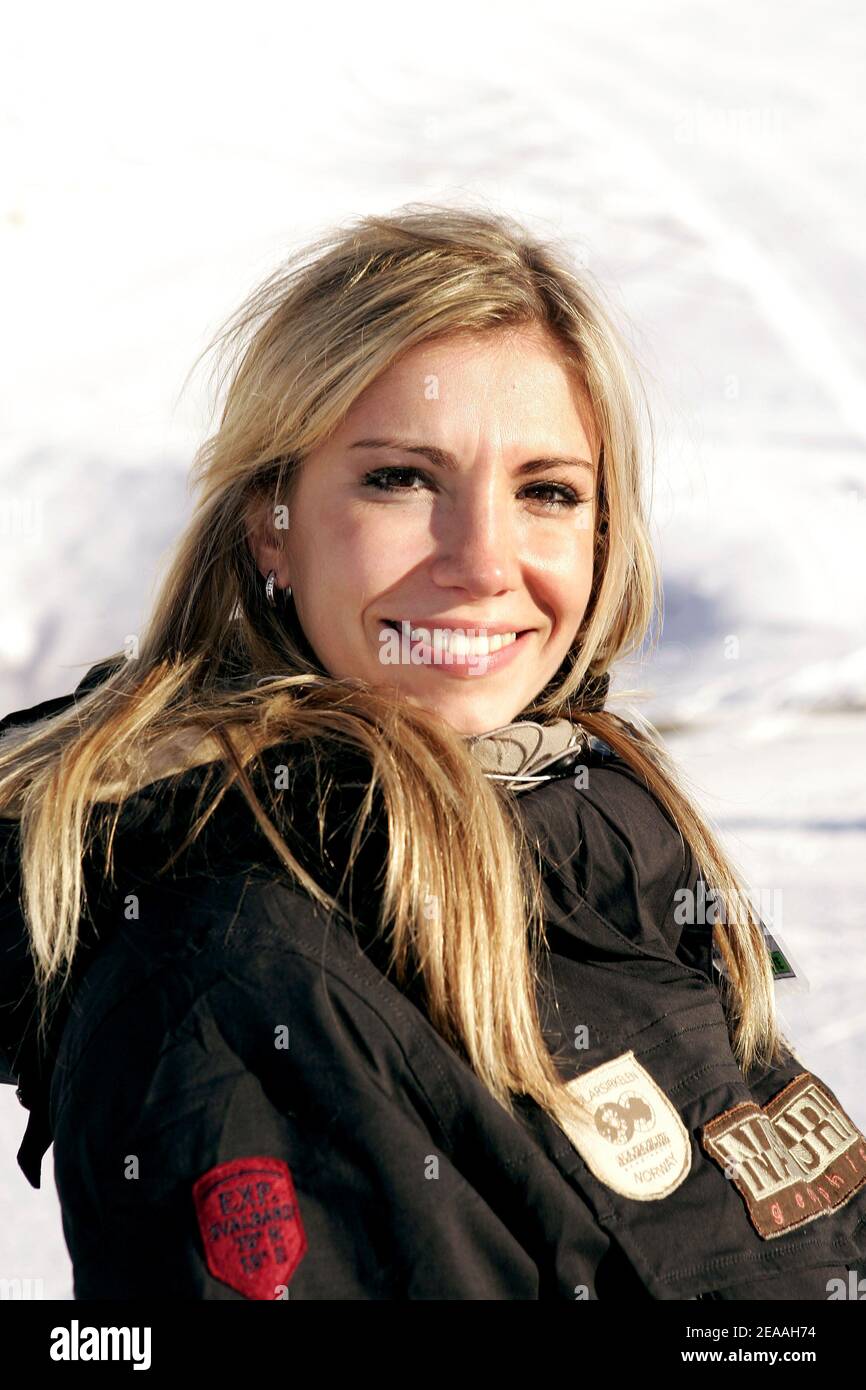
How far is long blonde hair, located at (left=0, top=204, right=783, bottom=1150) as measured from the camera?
1.33m

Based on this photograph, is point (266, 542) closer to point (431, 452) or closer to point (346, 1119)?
point (431, 452)

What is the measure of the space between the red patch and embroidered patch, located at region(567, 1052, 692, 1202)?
0.35 metres

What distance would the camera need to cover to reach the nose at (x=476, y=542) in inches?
61.6

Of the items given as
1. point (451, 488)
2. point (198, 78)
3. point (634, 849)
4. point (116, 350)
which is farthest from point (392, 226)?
point (198, 78)

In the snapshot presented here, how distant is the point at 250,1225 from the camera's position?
1118mm

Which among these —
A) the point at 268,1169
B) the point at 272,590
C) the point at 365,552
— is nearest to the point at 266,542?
the point at 272,590

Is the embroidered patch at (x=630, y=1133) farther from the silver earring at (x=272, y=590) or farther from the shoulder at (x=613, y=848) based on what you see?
the silver earring at (x=272, y=590)

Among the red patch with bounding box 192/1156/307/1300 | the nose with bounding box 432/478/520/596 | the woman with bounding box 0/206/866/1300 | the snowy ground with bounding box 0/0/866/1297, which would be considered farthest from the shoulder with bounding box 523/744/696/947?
the snowy ground with bounding box 0/0/866/1297

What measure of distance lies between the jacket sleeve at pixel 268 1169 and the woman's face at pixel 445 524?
0.49 meters

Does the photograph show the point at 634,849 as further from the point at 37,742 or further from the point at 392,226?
the point at 392,226

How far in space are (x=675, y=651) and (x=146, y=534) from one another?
82.6 inches

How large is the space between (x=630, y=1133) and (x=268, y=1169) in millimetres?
440

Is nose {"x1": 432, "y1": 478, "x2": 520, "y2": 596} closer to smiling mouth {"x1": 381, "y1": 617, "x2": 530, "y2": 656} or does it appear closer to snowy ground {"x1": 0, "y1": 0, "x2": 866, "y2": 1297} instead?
smiling mouth {"x1": 381, "y1": 617, "x2": 530, "y2": 656}

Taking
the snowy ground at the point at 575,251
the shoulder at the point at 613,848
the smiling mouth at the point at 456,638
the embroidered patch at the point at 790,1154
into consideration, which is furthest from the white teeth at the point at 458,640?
the snowy ground at the point at 575,251
